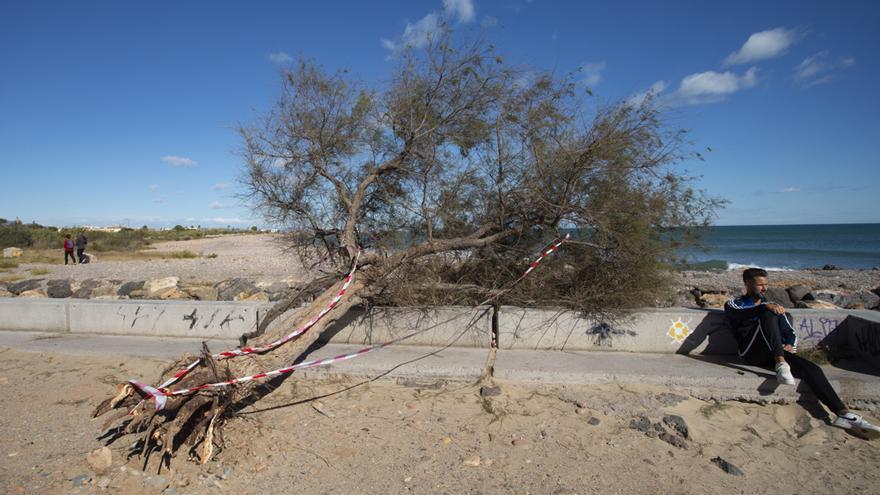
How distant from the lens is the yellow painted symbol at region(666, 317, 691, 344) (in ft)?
19.5

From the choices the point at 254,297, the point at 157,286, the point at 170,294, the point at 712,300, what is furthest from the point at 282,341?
the point at 712,300

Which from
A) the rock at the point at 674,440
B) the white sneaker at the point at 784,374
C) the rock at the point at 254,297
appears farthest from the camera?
the rock at the point at 254,297

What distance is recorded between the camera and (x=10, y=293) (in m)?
11.6

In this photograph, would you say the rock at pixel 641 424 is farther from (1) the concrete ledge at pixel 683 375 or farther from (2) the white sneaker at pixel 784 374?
(2) the white sneaker at pixel 784 374

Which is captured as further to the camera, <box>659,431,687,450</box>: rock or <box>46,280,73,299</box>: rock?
<box>46,280,73,299</box>: rock

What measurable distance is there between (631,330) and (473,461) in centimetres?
304

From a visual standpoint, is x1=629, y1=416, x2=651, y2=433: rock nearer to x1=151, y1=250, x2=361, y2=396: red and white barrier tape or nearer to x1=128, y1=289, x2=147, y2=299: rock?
x1=151, y1=250, x2=361, y2=396: red and white barrier tape

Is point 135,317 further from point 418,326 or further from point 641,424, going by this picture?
point 641,424

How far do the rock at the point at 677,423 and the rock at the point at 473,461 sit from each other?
1.75m

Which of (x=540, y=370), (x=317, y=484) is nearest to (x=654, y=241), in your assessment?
(x=540, y=370)

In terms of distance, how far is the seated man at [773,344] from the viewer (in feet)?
14.3

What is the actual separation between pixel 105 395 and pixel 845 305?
1349cm

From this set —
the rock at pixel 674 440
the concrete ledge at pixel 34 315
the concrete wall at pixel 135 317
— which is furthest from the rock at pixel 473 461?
the concrete ledge at pixel 34 315

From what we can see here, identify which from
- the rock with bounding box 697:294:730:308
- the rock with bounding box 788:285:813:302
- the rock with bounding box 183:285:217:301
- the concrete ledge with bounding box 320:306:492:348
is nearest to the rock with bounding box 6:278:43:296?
the rock with bounding box 183:285:217:301
